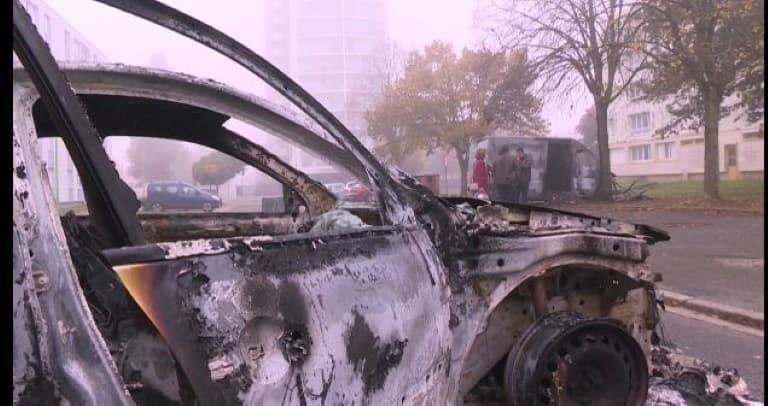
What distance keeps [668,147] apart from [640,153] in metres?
4.64

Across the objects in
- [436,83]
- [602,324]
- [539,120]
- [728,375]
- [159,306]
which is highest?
[436,83]

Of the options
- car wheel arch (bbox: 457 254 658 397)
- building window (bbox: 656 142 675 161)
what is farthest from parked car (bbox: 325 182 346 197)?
building window (bbox: 656 142 675 161)

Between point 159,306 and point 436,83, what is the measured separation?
32.1m

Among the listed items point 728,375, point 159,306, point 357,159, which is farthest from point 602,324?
point 159,306

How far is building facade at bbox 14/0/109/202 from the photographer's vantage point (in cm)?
188

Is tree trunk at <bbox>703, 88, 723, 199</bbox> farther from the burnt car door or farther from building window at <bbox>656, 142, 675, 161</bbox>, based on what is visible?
building window at <bbox>656, 142, 675, 161</bbox>

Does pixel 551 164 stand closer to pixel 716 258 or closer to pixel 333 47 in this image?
pixel 333 47

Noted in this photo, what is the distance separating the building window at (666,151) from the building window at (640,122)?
2.59 m

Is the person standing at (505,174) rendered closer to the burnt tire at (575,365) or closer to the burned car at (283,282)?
the burned car at (283,282)

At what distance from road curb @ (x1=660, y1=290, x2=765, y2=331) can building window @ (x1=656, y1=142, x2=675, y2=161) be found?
46.9 meters

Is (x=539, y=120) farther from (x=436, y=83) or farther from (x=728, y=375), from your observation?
(x=728, y=375)

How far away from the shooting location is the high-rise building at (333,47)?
6.52 m

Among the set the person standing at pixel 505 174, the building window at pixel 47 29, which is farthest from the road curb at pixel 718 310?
the person standing at pixel 505 174

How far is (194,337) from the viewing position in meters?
1.72
